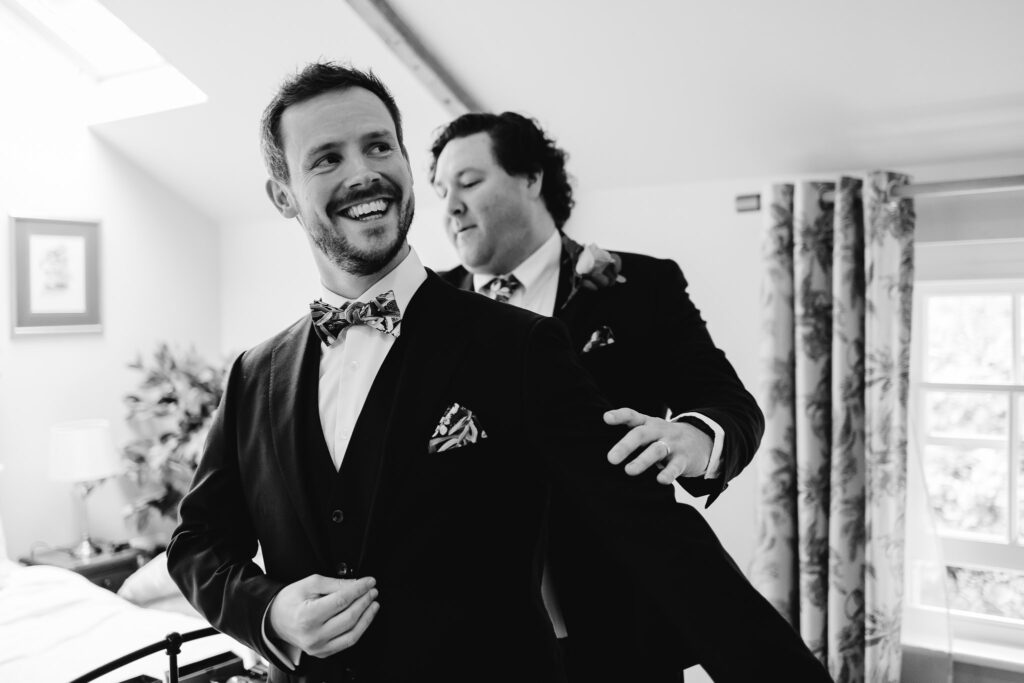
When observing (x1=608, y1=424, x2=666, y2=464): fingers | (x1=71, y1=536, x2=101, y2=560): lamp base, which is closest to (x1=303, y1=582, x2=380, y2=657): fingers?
(x1=608, y1=424, x2=666, y2=464): fingers

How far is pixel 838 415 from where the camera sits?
2.71 meters

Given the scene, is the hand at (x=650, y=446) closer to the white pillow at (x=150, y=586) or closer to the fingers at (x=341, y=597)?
the fingers at (x=341, y=597)

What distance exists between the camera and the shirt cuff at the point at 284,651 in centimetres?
105

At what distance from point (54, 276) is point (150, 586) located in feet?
5.63

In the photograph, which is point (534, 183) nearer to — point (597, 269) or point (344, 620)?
point (597, 269)

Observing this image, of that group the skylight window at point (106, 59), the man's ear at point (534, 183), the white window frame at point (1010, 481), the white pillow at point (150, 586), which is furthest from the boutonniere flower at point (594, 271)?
the skylight window at point (106, 59)

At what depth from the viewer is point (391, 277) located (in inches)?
45.6

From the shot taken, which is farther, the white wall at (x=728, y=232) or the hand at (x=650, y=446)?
the white wall at (x=728, y=232)

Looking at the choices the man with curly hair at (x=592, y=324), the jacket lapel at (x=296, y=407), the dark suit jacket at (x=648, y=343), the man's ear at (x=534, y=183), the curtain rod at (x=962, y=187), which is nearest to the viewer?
the jacket lapel at (x=296, y=407)

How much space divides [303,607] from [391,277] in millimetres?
460

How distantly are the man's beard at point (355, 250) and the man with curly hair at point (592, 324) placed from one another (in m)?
0.49

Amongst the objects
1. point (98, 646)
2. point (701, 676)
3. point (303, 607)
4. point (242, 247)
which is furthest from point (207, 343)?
point (303, 607)

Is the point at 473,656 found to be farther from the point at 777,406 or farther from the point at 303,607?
the point at 777,406

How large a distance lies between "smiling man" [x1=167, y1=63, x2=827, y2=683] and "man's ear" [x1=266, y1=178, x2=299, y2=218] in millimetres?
35
